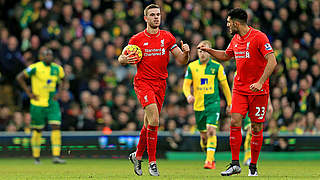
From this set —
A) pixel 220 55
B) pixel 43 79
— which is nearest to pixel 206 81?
pixel 220 55

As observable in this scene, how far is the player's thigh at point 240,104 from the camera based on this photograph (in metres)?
10.2

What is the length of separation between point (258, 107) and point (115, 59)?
8.00 m

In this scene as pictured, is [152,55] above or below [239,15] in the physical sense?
below

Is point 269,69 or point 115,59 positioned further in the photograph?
point 115,59

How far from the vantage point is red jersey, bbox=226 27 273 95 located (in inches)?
397

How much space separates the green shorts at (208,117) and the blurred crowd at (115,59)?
120 inches

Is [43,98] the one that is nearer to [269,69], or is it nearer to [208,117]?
[208,117]

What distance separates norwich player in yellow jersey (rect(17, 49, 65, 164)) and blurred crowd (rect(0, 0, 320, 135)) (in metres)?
0.98

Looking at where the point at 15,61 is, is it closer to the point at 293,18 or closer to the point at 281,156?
the point at 281,156

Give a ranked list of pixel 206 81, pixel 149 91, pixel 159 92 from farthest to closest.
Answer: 1. pixel 206 81
2. pixel 159 92
3. pixel 149 91

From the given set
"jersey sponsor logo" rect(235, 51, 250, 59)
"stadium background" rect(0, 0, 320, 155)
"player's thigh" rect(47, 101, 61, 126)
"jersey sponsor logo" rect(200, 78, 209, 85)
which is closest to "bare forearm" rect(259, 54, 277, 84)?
"jersey sponsor logo" rect(235, 51, 250, 59)

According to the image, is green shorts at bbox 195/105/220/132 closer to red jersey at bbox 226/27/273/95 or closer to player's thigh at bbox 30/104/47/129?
red jersey at bbox 226/27/273/95

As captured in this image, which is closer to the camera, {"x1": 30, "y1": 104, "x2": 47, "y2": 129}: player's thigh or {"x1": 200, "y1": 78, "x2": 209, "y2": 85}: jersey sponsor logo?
{"x1": 200, "y1": 78, "x2": 209, "y2": 85}: jersey sponsor logo

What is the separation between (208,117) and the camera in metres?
13.5
